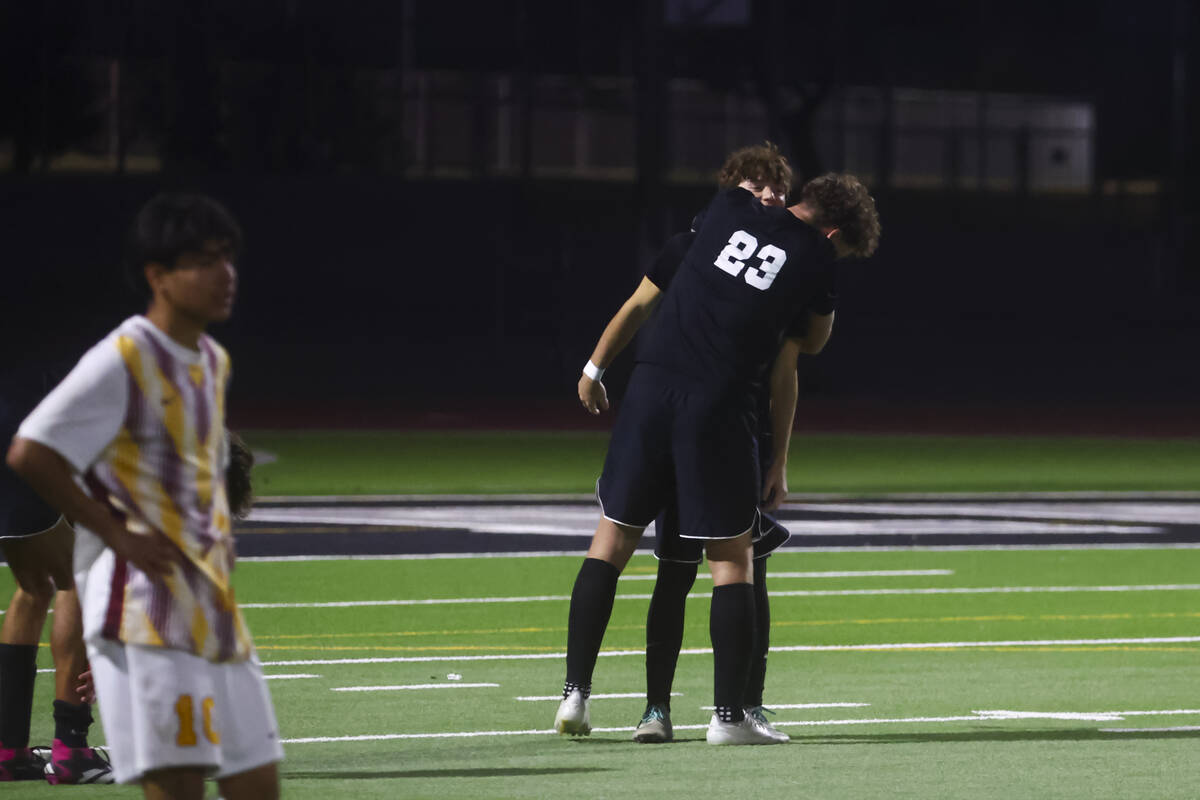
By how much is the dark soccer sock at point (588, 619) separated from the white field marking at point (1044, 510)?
461 inches

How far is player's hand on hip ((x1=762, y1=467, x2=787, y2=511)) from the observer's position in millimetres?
8867

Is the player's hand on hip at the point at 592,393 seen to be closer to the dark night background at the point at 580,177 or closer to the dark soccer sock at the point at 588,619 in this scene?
the dark soccer sock at the point at 588,619

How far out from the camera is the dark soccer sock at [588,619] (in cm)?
875

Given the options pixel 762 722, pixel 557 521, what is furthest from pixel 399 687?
pixel 557 521

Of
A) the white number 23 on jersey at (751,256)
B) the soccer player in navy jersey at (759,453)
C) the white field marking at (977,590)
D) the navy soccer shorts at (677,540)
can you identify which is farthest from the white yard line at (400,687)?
the white field marking at (977,590)

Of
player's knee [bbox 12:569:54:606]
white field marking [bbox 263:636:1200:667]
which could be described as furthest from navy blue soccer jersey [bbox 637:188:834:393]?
white field marking [bbox 263:636:1200:667]

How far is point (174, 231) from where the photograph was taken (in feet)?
16.4

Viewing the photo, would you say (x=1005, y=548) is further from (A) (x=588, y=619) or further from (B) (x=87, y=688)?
(B) (x=87, y=688)

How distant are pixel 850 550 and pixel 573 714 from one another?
→ 8.81 m

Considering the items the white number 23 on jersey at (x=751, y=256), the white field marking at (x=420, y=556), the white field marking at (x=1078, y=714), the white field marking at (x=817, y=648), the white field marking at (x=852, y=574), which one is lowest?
the white field marking at (x=420, y=556)

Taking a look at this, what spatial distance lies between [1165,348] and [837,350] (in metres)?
7.33

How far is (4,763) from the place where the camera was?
26.2 feet

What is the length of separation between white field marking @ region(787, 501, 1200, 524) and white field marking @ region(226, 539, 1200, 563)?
2048mm

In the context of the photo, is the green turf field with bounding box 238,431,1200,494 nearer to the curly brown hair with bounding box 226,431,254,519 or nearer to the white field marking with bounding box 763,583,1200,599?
the white field marking with bounding box 763,583,1200,599
